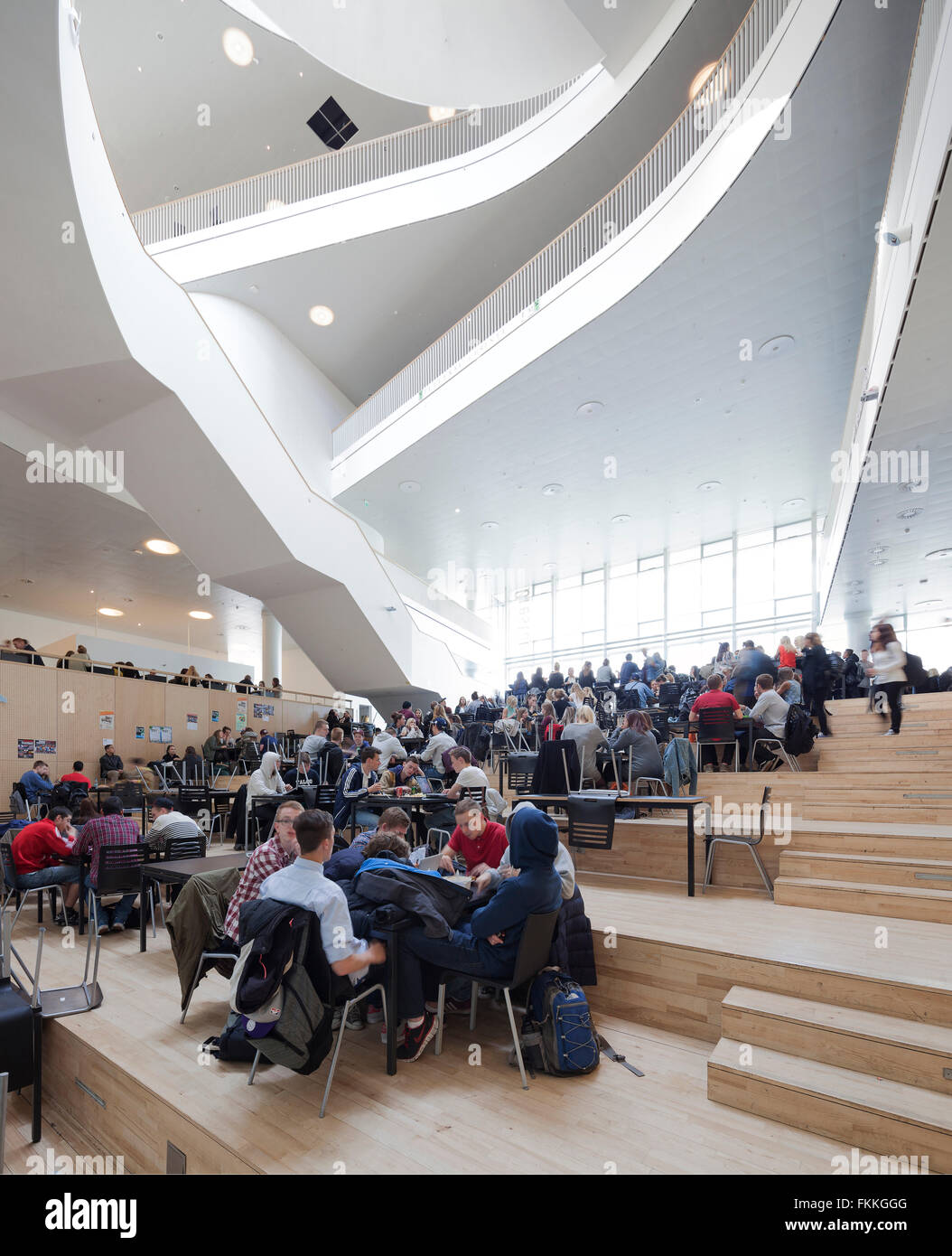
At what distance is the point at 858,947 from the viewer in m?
3.38

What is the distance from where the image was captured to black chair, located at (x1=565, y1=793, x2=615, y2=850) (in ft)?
15.9

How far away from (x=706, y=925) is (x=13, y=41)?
699 centimetres

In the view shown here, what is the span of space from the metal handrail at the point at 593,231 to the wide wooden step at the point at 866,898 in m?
7.82

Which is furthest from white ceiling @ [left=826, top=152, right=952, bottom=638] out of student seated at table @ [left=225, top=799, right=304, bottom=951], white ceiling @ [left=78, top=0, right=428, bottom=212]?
white ceiling @ [left=78, top=0, right=428, bottom=212]

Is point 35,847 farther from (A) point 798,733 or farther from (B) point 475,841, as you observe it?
(A) point 798,733

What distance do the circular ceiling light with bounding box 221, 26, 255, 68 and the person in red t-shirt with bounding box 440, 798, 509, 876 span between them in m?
15.0

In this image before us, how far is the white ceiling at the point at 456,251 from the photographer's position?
10.9 meters

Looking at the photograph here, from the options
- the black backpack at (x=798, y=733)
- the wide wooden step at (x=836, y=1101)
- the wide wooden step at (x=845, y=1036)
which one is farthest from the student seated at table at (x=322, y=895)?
the black backpack at (x=798, y=733)

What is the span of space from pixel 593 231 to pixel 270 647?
11749 mm

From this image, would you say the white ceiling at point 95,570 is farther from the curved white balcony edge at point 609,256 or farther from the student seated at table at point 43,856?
the student seated at table at point 43,856

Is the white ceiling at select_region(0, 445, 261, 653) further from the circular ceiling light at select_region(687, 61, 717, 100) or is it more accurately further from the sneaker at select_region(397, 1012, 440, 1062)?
the circular ceiling light at select_region(687, 61, 717, 100)
